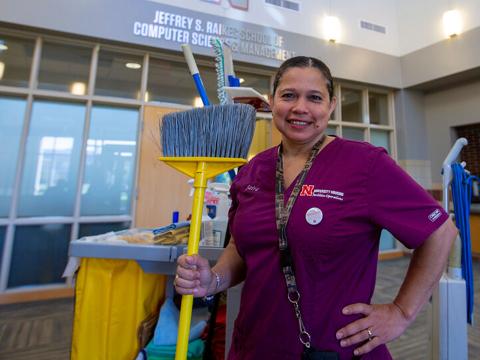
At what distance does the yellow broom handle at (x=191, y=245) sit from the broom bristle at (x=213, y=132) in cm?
6

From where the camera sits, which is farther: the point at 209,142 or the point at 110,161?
the point at 110,161

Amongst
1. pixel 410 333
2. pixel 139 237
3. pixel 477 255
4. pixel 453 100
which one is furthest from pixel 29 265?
pixel 453 100

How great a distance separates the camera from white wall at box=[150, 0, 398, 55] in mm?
3486

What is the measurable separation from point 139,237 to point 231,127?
0.68 meters

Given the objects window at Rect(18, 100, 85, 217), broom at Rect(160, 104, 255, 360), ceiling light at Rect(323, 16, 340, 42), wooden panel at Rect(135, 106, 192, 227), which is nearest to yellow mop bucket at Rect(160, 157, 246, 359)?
broom at Rect(160, 104, 255, 360)

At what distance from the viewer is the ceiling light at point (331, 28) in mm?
4027

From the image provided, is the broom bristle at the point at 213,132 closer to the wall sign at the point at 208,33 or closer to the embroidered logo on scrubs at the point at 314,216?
the embroidered logo on scrubs at the point at 314,216

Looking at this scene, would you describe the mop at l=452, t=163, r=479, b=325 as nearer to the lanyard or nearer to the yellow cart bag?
the lanyard

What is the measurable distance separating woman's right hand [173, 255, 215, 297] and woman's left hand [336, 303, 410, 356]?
32 centimetres

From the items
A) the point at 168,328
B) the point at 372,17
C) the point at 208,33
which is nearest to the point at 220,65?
the point at 168,328

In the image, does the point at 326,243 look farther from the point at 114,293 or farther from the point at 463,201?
the point at 463,201

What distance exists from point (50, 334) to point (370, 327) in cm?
242

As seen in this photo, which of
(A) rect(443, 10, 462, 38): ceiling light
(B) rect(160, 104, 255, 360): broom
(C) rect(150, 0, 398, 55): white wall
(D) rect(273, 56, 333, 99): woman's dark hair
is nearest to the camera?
(D) rect(273, 56, 333, 99): woman's dark hair

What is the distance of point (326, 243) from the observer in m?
0.58
